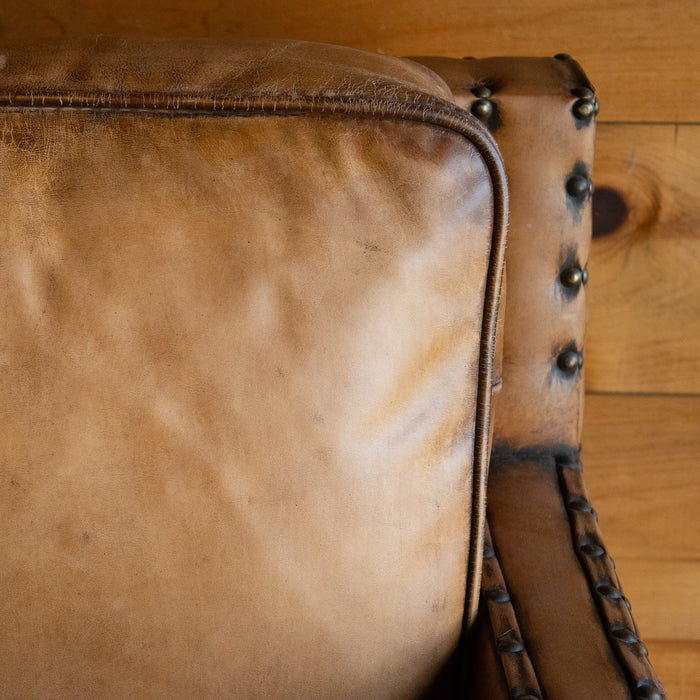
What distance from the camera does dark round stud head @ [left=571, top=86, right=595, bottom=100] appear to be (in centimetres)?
52

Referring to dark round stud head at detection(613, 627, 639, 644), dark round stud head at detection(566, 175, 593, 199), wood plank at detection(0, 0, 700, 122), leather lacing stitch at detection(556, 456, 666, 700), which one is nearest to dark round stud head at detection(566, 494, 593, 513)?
leather lacing stitch at detection(556, 456, 666, 700)

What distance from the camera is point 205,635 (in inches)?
15.4

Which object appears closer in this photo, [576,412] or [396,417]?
[396,417]

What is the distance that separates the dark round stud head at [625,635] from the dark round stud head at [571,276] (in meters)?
0.25

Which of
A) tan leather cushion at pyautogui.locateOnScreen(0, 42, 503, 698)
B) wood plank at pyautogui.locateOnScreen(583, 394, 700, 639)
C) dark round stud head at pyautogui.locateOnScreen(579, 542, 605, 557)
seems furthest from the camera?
wood plank at pyautogui.locateOnScreen(583, 394, 700, 639)

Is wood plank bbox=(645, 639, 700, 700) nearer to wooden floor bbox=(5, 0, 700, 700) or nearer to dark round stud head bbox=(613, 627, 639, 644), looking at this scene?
wooden floor bbox=(5, 0, 700, 700)

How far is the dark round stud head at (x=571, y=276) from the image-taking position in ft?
1.77

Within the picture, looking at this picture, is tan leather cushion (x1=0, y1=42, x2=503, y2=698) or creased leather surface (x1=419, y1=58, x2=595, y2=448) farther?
creased leather surface (x1=419, y1=58, x2=595, y2=448)

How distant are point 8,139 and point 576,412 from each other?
450 millimetres

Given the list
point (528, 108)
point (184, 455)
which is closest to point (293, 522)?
point (184, 455)

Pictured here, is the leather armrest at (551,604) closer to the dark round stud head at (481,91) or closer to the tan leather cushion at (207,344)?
the tan leather cushion at (207,344)

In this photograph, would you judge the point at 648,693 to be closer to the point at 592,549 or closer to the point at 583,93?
the point at 592,549

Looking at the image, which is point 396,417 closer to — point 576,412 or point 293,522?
point 293,522

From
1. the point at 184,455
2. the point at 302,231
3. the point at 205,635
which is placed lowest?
the point at 205,635
